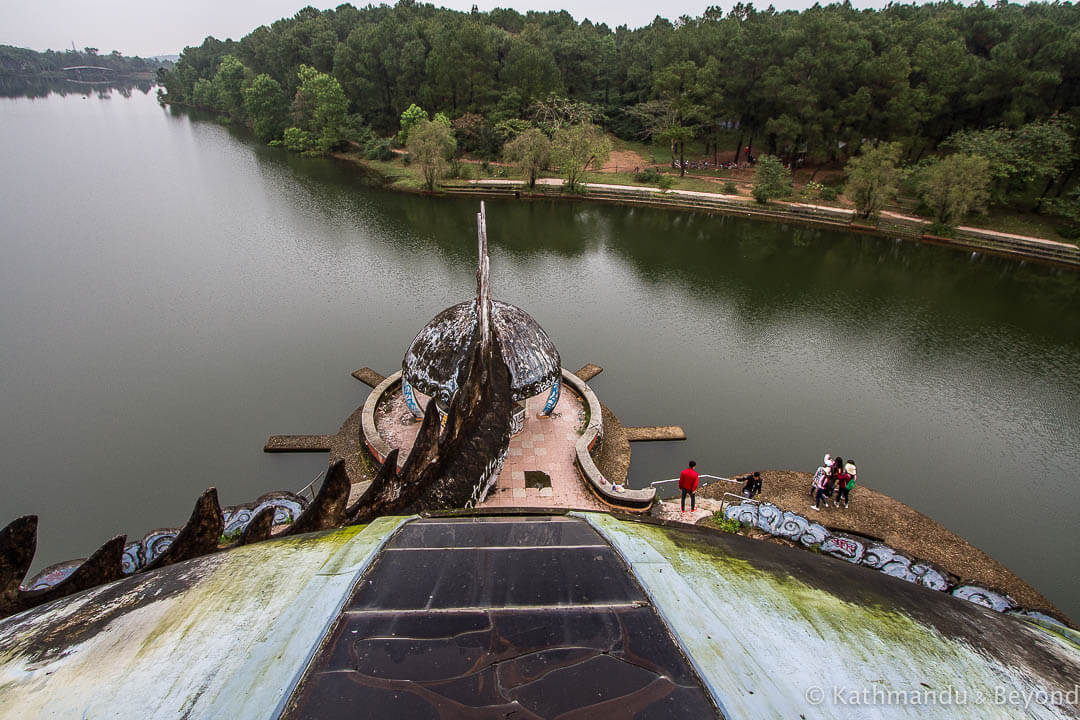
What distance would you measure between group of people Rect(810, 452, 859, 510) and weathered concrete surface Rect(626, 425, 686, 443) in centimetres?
411

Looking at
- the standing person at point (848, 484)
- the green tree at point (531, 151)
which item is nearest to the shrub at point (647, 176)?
the green tree at point (531, 151)

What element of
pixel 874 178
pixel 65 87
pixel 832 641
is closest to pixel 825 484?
pixel 832 641

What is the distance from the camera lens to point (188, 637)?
2598mm

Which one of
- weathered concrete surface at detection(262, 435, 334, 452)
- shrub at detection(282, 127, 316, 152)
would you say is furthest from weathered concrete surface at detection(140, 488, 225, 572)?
shrub at detection(282, 127, 316, 152)

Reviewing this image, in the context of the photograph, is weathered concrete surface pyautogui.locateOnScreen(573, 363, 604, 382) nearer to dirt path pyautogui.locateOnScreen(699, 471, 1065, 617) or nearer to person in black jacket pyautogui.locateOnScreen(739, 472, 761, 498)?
dirt path pyautogui.locateOnScreen(699, 471, 1065, 617)

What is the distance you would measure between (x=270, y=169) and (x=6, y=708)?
57.0 meters

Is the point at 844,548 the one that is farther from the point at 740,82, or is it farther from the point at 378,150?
the point at 378,150

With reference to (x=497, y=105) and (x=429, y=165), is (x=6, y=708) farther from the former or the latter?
(x=497, y=105)

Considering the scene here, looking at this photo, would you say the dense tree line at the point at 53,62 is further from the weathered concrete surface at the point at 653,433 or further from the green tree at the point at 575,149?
the weathered concrete surface at the point at 653,433

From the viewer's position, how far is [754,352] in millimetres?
21922

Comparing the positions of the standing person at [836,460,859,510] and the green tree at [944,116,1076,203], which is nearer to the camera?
the standing person at [836,460,859,510]

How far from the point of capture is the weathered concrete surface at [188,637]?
7.30ft

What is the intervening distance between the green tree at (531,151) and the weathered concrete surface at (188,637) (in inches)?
1742

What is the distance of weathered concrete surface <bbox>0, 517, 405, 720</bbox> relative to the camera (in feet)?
7.30
